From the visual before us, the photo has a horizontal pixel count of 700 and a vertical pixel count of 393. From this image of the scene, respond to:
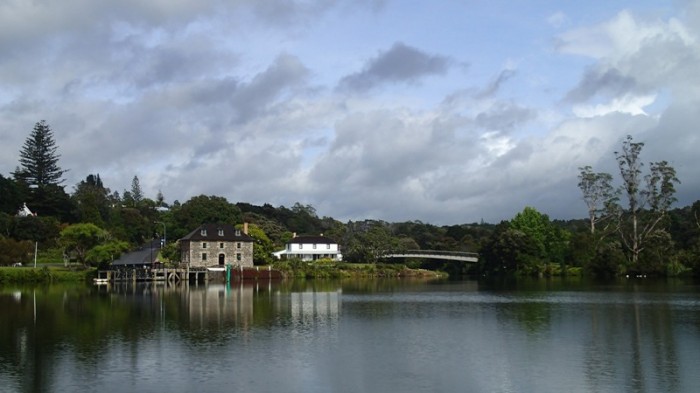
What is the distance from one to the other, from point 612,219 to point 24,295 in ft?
239

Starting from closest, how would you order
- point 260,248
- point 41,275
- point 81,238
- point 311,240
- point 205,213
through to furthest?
point 41,275 < point 81,238 < point 260,248 < point 205,213 < point 311,240

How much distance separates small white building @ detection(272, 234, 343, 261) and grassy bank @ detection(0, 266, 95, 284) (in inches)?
1461

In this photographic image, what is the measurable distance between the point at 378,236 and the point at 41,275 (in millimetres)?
49647

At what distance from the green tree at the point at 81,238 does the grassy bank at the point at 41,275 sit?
3593mm

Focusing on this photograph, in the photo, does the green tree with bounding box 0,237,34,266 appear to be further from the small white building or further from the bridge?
the bridge

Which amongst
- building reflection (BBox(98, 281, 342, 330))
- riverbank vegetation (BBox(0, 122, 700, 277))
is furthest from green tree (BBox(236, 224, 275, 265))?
A: building reflection (BBox(98, 281, 342, 330))

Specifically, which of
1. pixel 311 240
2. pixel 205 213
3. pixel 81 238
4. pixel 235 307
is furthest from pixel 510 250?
pixel 235 307

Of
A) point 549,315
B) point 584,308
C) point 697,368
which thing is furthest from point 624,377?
point 584,308

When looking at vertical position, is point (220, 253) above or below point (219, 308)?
above

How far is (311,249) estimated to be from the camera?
367 ft

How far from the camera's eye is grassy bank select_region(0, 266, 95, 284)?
7300 centimetres

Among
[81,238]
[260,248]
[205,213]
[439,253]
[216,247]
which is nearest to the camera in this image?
[81,238]

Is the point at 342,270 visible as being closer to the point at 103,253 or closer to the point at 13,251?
the point at 103,253

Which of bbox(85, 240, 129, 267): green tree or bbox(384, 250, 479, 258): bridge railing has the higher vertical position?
bbox(85, 240, 129, 267): green tree
